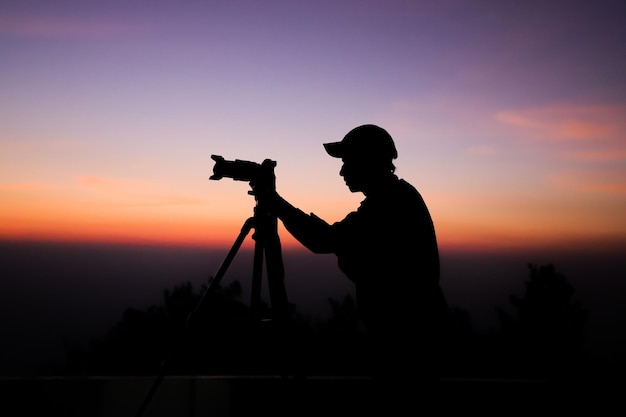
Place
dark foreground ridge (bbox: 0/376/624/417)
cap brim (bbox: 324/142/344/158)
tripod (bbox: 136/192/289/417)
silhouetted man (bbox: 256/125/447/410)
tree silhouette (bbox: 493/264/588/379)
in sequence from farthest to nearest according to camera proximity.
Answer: tree silhouette (bbox: 493/264/588/379)
dark foreground ridge (bbox: 0/376/624/417)
tripod (bbox: 136/192/289/417)
cap brim (bbox: 324/142/344/158)
silhouetted man (bbox: 256/125/447/410)

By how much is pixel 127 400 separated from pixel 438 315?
2562 millimetres

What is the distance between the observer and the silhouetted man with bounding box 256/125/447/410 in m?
2.23

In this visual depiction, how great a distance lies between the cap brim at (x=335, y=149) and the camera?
2655 millimetres

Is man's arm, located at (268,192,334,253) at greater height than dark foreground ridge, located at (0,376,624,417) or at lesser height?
greater

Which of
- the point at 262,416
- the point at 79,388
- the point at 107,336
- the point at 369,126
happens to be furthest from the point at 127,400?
the point at 107,336

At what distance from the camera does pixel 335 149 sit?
108 inches

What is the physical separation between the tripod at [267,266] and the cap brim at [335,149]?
50 centimetres

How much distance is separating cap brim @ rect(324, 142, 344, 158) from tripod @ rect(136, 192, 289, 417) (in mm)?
500

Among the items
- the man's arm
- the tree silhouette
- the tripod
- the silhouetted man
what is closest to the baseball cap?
the silhouetted man

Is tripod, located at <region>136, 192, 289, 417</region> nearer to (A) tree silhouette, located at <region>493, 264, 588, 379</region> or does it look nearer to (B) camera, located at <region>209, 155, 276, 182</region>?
(B) camera, located at <region>209, 155, 276, 182</region>

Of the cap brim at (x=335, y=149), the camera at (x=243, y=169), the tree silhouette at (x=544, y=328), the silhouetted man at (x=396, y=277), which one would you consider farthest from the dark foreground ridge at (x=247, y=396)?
the tree silhouette at (x=544, y=328)

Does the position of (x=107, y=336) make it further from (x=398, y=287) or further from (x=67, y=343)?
(x=398, y=287)

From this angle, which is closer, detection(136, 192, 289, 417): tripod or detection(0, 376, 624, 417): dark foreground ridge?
detection(136, 192, 289, 417): tripod

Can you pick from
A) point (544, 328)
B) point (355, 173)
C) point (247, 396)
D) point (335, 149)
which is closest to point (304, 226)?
point (355, 173)
